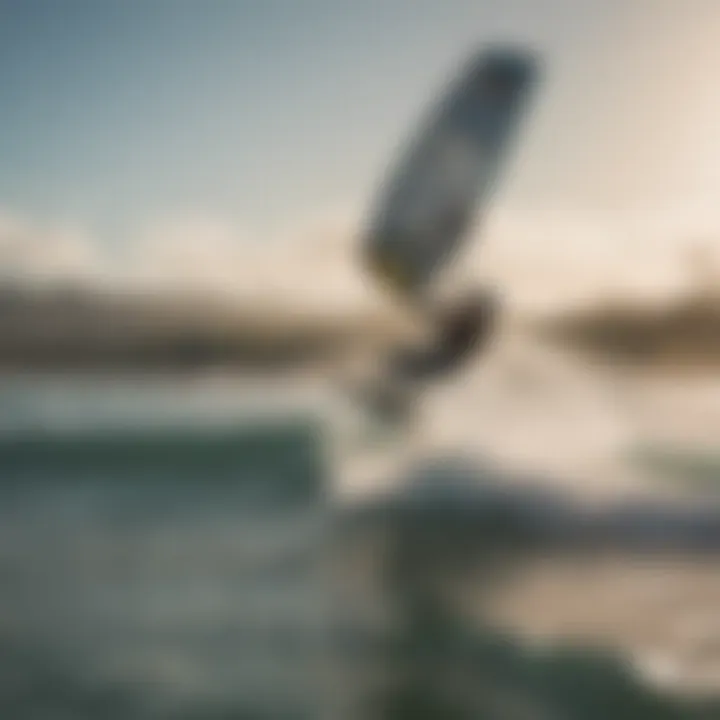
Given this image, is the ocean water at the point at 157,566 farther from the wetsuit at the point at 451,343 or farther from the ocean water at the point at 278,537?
the wetsuit at the point at 451,343

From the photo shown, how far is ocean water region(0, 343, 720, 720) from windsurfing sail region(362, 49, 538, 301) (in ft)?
0.70

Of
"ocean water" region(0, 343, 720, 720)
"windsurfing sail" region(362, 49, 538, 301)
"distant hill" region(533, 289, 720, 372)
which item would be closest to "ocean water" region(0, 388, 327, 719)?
"ocean water" region(0, 343, 720, 720)

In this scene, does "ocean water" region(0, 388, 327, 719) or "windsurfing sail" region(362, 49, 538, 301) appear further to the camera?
"windsurfing sail" region(362, 49, 538, 301)

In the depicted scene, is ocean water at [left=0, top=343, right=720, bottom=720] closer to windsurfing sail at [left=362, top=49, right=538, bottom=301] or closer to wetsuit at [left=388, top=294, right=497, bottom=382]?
wetsuit at [left=388, top=294, right=497, bottom=382]

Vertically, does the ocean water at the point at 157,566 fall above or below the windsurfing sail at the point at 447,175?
below

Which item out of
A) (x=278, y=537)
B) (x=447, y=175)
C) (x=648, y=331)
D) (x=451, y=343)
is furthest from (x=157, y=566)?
(x=648, y=331)

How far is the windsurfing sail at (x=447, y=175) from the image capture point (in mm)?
1553

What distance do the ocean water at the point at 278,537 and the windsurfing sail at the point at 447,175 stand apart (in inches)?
8.4

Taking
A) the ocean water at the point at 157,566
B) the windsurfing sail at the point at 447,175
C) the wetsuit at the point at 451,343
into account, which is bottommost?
the ocean water at the point at 157,566

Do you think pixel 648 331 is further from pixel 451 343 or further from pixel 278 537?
pixel 278 537

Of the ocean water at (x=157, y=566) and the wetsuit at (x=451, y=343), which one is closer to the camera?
the ocean water at (x=157, y=566)

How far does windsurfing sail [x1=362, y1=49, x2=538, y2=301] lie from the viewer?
5.09ft

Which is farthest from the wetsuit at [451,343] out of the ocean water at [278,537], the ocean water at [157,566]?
the ocean water at [157,566]

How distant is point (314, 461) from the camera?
168 centimetres
